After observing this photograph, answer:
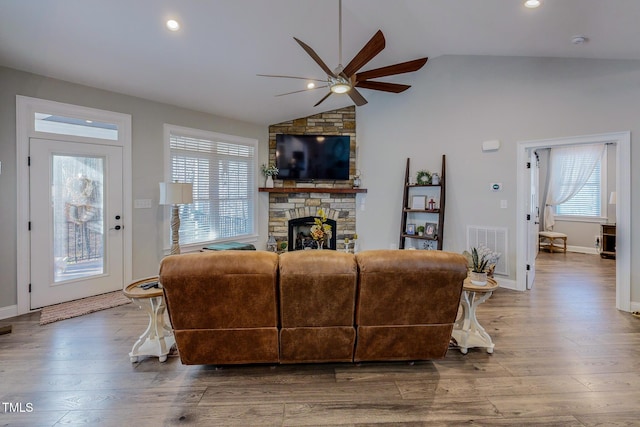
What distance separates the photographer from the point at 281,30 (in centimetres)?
344

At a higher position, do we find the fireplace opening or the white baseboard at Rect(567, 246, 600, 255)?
the fireplace opening

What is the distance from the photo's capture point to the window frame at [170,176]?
15.2ft

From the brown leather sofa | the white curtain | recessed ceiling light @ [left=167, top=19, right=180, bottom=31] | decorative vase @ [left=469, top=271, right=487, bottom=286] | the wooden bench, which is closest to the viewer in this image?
the brown leather sofa

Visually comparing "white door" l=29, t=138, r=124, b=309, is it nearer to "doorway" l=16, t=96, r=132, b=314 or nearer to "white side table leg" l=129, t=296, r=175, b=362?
"doorway" l=16, t=96, r=132, b=314

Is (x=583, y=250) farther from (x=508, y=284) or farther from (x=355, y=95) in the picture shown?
(x=355, y=95)

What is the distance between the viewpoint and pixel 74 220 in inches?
149

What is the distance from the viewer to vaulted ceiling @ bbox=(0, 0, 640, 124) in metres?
2.83

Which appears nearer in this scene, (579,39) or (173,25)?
(173,25)

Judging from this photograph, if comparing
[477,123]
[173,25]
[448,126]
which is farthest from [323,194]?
Answer: [173,25]

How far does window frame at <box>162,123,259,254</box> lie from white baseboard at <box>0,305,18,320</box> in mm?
1696

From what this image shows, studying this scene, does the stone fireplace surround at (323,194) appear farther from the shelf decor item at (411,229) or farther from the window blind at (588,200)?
the window blind at (588,200)

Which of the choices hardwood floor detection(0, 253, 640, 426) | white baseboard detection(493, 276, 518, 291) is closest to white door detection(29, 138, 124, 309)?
hardwood floor detection(0, 253, 640, 426)

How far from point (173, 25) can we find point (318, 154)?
3.30 metres

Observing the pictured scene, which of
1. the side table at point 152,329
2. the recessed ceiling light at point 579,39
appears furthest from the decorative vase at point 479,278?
the recessed ceiling light at point 579,39
